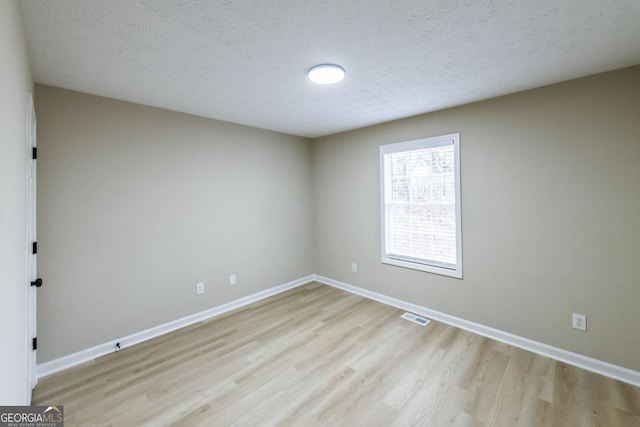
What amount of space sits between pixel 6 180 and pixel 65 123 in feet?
6.28

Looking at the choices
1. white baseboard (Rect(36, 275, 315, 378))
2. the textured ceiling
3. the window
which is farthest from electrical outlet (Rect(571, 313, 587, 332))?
white baseboard (Rect(36, 275, 315, 378))

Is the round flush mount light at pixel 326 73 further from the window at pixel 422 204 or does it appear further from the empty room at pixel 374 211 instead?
the window at pixel 422 204

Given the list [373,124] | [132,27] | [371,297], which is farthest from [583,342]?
[132,27]

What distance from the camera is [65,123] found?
2.45m

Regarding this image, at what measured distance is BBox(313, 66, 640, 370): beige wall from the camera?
2.20 metres

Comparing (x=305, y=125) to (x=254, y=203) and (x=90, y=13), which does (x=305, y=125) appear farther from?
(x=90, y=13)

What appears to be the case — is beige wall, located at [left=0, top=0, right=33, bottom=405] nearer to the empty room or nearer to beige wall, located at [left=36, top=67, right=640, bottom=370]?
the empty room

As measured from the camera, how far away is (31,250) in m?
1.91

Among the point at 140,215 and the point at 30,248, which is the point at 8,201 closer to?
the point at 30,248

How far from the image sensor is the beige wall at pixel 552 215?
2199 millimetres

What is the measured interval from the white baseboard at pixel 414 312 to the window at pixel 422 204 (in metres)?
0.55

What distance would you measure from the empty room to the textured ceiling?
2 centimetres

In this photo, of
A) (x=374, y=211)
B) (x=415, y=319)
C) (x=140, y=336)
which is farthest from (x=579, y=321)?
(x=140, y=336)

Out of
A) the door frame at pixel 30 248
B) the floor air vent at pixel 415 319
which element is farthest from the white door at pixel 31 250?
the floor air vent at pixel 415 319
